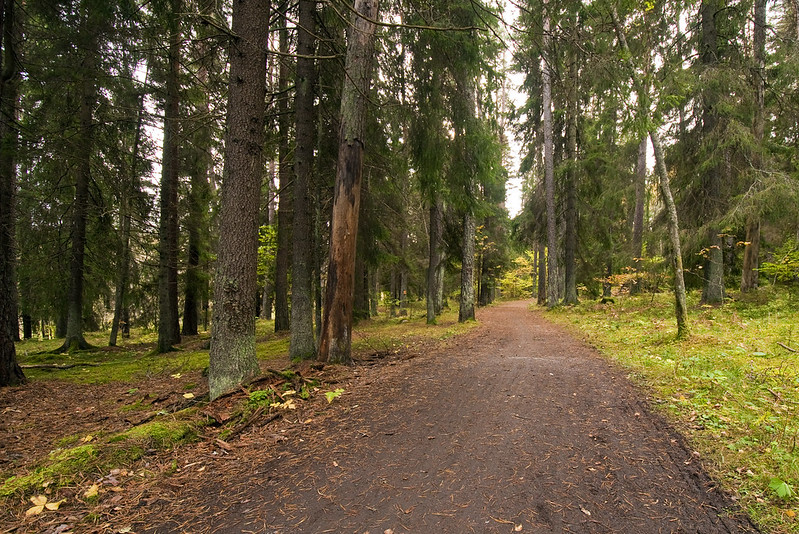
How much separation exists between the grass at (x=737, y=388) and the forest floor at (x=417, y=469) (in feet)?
0.70

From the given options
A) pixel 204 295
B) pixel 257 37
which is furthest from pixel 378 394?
pixel 204 295

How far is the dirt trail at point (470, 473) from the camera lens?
244 centimetres

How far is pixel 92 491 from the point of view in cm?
284

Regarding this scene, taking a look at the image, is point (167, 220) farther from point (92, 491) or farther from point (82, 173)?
point (92, 491)

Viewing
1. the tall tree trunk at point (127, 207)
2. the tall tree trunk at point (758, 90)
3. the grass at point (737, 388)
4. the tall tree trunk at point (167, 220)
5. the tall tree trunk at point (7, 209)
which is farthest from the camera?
the tall tree trunk at point (758, 90)

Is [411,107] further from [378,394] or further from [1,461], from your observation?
[1,461]

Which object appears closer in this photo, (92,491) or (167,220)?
(92,491)

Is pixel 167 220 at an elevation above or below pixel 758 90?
below

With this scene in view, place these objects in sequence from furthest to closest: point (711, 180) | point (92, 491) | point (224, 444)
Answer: point (711, 180) → point (224, 444) → point (92, 491)

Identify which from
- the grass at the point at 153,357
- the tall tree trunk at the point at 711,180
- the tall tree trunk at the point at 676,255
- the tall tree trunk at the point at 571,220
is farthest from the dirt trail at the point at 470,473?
the tall tree trunk at the point at 571,220

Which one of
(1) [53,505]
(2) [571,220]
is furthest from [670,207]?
(2) [571,220]

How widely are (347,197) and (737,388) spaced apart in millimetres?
6074

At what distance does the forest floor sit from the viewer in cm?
246

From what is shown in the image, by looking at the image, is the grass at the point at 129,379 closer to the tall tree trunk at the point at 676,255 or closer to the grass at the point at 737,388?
the grass at the point at 737,388
